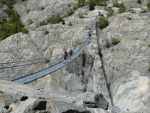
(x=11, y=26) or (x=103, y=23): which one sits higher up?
(x=103, y=23)

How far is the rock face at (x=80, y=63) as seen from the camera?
25.5 metres

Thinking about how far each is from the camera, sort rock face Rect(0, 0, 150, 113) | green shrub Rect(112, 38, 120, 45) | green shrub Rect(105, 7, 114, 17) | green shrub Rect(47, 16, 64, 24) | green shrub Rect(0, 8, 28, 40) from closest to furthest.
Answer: rock face Rect(0, 0, 150, 113) → green shrub Rect(112, 38, 120, 45) → green shrub Rect(105, 7, 114, 17) → green shrub Rect(47, 16, 64, 24) → green shrub Rect(0, 8, 28, 40)

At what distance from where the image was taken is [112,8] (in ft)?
138

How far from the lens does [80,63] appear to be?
1328 inches

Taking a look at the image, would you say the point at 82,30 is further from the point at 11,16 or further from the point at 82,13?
the point at 11,16

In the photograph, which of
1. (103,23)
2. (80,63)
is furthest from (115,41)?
(103,23)

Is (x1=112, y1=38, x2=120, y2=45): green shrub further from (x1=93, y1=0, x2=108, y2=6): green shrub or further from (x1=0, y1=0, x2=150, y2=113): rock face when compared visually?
(x1=93, y1=0, x2=108, y2=6): green shrub

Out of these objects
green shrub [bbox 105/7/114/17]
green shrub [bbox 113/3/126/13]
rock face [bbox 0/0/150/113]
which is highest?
green shrub [bbox 113/3/126/13]

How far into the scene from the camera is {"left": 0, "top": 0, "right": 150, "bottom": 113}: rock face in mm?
25547

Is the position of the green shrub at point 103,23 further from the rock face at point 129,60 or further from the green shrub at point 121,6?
the green shrub at point 121,6

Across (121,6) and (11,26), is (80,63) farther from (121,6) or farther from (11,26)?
(11,26)

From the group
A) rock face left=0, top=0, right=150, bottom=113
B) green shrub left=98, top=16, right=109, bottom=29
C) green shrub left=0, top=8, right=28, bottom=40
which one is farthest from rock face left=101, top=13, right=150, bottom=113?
green shrub left=0, top=8, right=28, bottom=40

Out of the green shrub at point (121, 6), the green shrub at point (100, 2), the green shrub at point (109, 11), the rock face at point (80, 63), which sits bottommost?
the rock face at point (80, 63)

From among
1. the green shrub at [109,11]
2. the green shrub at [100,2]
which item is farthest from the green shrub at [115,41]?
the green shrub at [100,2]
